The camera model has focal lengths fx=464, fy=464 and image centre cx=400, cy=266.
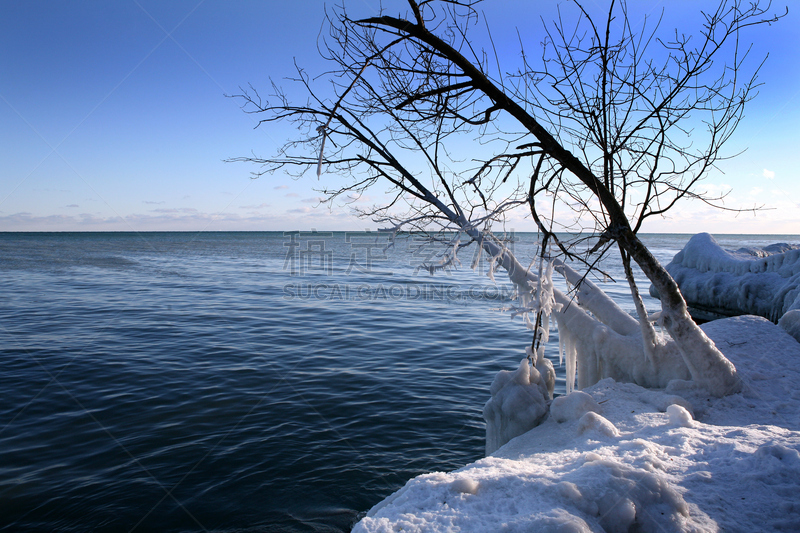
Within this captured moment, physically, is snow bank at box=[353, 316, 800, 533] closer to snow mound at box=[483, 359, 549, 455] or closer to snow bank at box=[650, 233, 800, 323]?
snow mound at box=[483, 359, 549, 455]

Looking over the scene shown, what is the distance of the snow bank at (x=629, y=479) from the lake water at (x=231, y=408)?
5.16 feet

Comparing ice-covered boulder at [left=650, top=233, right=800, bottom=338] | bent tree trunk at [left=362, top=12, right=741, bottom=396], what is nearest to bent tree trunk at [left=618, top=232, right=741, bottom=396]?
bent tree trunk at [left=362, top=12, right=741, bottom=396]

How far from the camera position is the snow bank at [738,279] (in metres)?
10.8

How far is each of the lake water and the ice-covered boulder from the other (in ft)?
18.1

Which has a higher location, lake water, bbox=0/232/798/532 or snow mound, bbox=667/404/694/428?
snow mound, bbox=667/404/694/428

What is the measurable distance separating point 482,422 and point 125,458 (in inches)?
188

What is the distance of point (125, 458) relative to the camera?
5.68 meters

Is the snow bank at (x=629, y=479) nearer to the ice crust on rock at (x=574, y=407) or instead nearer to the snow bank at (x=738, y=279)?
the ice crust on rock at (x=574, y=407)

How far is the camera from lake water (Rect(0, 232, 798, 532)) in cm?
491

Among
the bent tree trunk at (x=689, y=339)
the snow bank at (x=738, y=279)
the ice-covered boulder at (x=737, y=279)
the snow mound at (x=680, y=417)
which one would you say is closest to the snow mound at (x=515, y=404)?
the snow mound at (x=680, y=417)

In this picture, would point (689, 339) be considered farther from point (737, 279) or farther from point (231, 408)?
point (737, 279)

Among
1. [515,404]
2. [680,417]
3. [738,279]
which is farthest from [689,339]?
[738,279]

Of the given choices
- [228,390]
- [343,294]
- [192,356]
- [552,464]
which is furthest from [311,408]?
[343,294]

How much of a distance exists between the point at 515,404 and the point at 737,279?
11174mm
